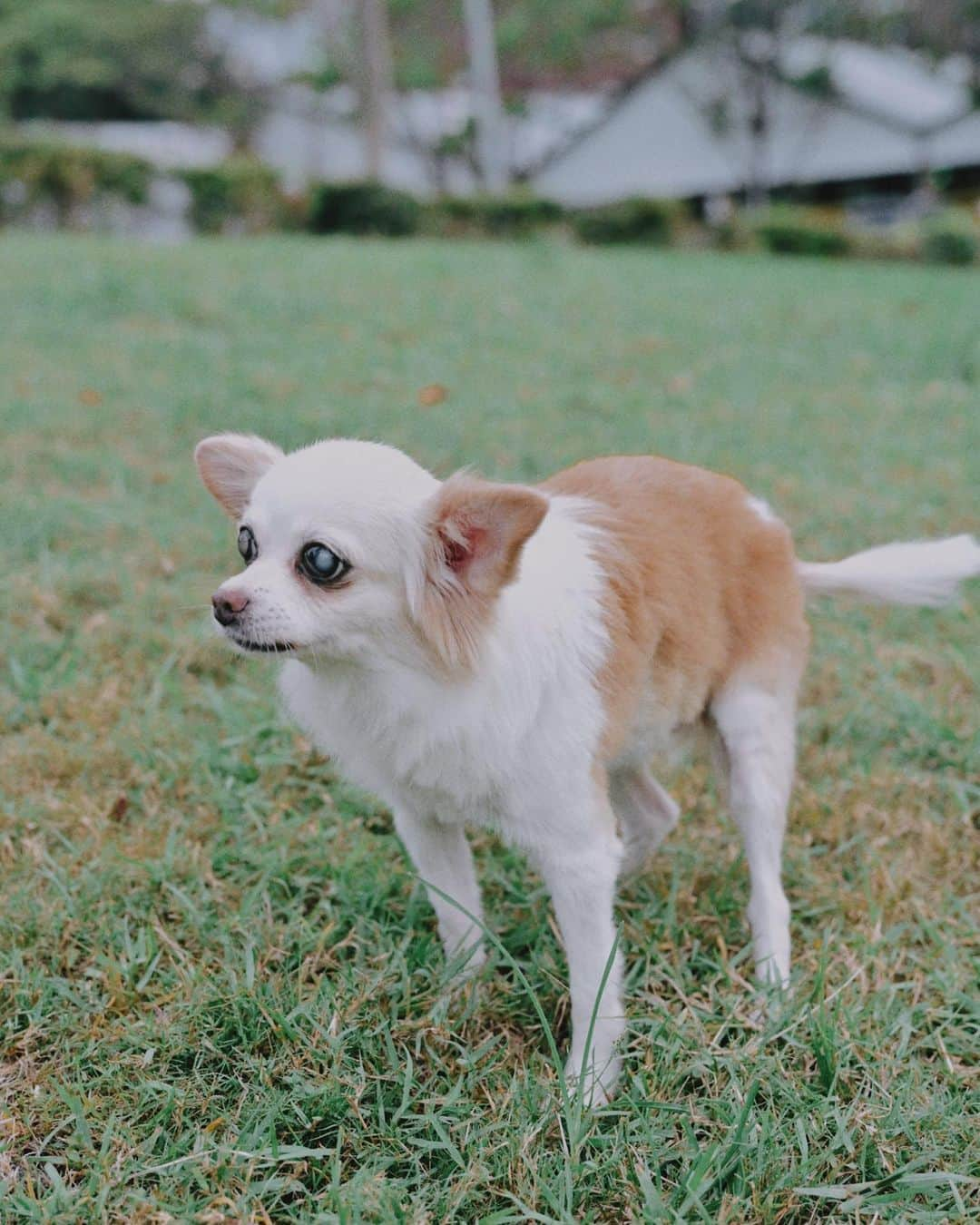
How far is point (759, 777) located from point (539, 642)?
0.77m

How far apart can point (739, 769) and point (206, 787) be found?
1382 mm

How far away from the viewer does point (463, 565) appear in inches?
75.9

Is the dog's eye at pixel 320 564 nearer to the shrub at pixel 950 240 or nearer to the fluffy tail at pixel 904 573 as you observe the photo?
the fluffy tail at pixel 904 573

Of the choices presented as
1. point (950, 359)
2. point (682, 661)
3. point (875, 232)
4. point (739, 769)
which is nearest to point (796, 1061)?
point (739, 769)

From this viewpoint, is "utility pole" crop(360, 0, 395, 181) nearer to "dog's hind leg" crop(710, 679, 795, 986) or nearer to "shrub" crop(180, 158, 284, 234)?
"shrub" crop(180, 158, 284, 234)

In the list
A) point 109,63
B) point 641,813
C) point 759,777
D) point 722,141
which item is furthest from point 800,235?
point 109,63

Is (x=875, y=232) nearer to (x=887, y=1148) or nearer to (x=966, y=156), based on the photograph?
(x=966, y=156)

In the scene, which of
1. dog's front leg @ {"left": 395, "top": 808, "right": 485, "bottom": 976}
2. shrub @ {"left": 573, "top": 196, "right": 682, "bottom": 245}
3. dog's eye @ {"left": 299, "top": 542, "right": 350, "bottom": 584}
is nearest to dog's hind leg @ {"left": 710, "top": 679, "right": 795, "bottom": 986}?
dog's front leg @ {"left": 395, "top": 808, "right": 485, "bottom": 976}

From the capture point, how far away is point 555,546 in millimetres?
2203

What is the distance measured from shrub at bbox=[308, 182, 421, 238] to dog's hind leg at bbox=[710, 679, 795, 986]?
56.0ft

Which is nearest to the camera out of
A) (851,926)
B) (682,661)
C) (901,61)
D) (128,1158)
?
(128,1158)

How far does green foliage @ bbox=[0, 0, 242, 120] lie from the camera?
2981 cm

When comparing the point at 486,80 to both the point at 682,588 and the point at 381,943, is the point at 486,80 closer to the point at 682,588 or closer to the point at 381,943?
the point at 682,588

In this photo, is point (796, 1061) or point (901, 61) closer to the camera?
point (796, 1061)
